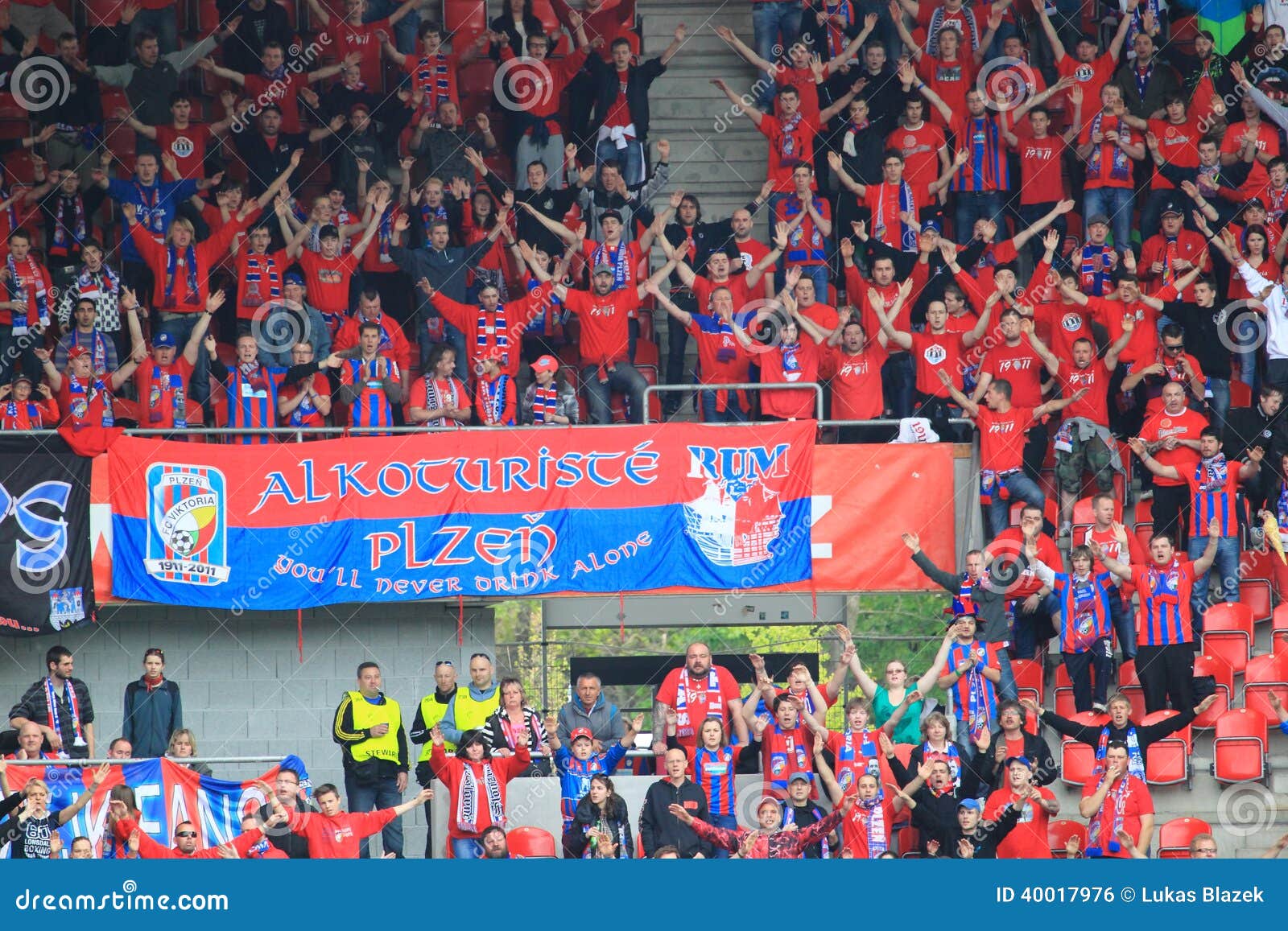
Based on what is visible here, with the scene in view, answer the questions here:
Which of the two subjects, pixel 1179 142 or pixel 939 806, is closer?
pixel 939 806

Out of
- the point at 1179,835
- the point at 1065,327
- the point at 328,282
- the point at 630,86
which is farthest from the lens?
the point at 630,86

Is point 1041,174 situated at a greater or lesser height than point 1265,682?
greater

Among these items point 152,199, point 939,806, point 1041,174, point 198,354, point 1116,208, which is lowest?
point 939,806

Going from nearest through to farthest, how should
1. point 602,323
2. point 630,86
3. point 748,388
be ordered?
point 748,388
point 602,323
point 630,86

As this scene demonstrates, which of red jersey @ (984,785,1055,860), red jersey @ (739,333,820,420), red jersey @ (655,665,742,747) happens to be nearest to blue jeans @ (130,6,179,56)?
red jersey @ (739,333,820,420)

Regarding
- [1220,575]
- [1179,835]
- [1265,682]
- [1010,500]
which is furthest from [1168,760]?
[1010,500]

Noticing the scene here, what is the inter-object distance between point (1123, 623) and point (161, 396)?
7.95 metres

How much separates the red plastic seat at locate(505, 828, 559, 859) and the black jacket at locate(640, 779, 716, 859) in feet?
2.10

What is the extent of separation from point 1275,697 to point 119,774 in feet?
27.1

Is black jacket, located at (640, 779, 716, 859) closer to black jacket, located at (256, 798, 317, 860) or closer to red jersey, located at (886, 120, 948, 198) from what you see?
black jacket, located at (256, 798, 317, 860)

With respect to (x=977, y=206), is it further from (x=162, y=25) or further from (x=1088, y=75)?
(x=162, y=25)

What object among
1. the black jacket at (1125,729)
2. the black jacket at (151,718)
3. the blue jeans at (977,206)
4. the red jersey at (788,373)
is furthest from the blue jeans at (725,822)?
the blue jeans at (977,206)

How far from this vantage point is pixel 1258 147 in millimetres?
20234

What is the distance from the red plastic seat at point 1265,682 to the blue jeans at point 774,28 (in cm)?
730
